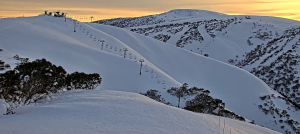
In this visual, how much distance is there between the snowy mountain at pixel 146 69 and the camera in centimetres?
3756

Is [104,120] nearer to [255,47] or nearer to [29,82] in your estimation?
[29,82]

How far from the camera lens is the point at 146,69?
43656 millimetres

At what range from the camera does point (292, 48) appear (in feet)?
232

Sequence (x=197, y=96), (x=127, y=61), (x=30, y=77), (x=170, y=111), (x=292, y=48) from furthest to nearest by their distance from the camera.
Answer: (x=292, y=48), (x=127, y=61), (x=197, y=96), (x=30, y=77), (x=170, y=111)

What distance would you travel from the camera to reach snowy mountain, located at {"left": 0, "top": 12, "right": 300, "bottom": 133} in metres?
37.6

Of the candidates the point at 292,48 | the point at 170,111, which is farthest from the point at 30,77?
the point at 292,48

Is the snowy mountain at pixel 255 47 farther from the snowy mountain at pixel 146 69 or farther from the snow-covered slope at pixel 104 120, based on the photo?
the snow-covered slope at pixel 104 120

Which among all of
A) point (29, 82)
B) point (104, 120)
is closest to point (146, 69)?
point (29, 82)

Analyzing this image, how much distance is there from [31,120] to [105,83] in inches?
1059

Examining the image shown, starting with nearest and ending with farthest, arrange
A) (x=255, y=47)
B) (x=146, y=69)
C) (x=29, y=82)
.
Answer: (x=29, y=82) → (x=146, y=69) → (x=255, y=47)

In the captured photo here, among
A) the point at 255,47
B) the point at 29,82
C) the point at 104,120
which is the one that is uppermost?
the point at 255,47

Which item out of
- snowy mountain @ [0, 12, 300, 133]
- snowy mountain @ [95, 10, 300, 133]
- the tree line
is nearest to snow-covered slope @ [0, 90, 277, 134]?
the tree line

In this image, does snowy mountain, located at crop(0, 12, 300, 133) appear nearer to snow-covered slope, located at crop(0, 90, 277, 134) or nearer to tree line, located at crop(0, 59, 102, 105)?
tree line, located at crop(0, 59, 102, 105)

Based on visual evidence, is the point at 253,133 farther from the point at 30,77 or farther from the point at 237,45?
the point at 237,45
